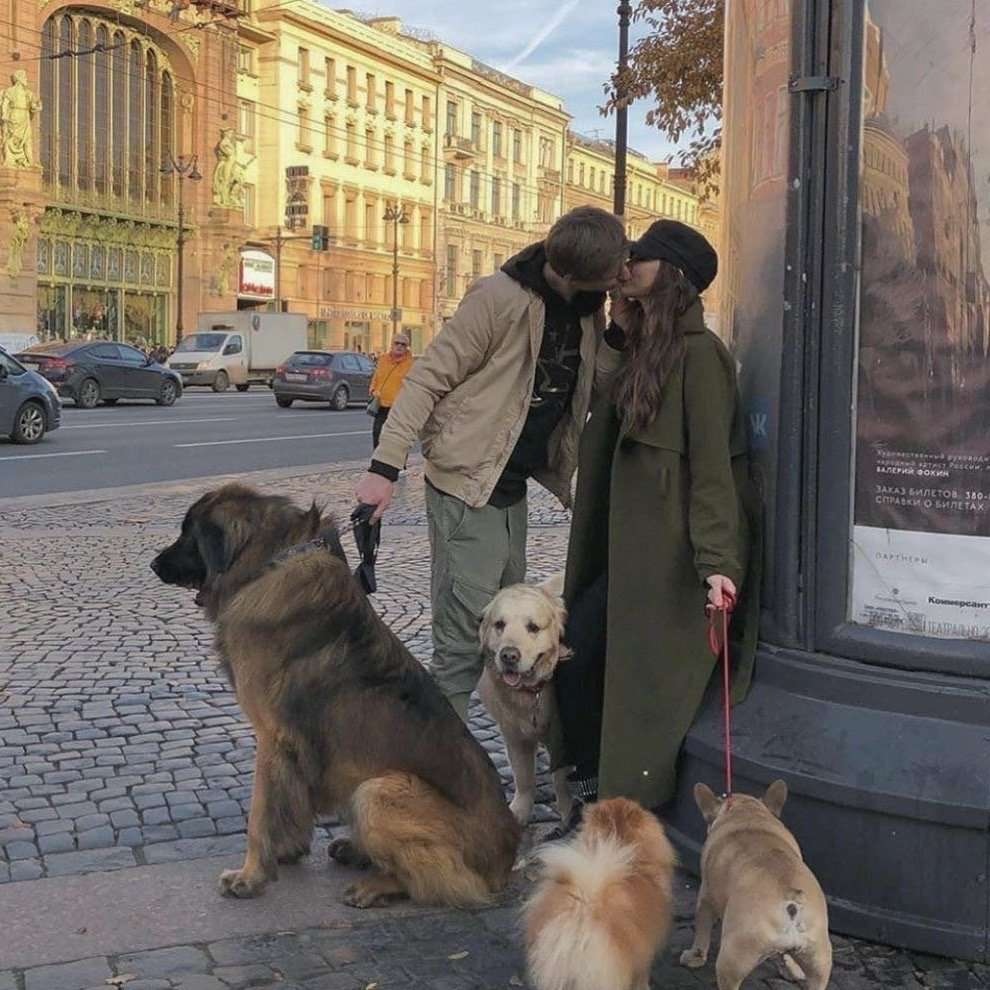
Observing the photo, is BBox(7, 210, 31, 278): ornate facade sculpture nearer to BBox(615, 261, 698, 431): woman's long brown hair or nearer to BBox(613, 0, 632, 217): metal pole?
BBox(613, 0, 632, 217): metal pole

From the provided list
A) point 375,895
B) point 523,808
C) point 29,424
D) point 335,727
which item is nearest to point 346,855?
point 375,895

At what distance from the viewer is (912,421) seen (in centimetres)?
356

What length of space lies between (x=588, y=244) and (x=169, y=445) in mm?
16198

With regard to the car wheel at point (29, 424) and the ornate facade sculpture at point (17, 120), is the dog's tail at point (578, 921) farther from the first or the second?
the ornate facade sculpture at point (17, 120)

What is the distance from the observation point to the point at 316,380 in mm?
31641

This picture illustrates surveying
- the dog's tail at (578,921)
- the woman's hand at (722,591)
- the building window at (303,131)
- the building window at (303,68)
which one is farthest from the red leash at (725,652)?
the building window at (303,68)

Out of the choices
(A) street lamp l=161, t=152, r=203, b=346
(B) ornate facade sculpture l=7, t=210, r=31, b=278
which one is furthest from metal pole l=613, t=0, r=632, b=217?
(A) street lamp l=161, t=152, r=203, b=346

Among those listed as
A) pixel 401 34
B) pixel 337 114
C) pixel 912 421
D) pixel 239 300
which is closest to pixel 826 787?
pixel 912 421

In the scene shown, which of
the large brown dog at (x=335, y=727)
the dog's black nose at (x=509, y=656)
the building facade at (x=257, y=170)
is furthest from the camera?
the building facade at (x=257, y=170)

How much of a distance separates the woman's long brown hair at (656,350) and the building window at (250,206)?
200ft

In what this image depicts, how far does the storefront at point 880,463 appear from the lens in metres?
3.39

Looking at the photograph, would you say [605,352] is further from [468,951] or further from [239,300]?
[239,300]

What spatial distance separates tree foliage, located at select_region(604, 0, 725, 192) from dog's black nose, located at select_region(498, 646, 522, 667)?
34.9ft

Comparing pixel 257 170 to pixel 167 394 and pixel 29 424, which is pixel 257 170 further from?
pixel 29 424
